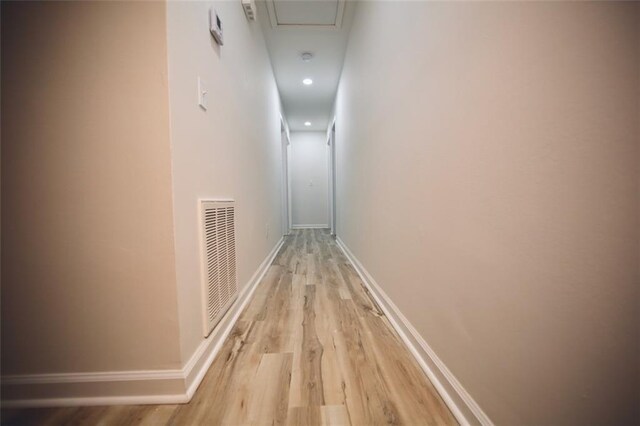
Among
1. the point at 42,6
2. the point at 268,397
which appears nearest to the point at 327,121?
the point at 42,6

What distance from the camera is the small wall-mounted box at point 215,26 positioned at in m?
1.32

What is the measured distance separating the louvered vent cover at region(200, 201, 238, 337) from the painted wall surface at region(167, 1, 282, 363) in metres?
0.04

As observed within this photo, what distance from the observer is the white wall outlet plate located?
118cm

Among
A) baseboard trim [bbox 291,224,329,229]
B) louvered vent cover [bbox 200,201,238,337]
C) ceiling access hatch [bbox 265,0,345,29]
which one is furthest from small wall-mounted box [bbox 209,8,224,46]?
baseboard trim [bbox 291,224,329,229]

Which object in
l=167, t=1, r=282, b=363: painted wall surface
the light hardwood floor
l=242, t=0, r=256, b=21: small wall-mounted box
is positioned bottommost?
the light hardwood floor

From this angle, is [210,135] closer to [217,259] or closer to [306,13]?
[217,259]

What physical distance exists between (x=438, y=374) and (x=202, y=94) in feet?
5.29

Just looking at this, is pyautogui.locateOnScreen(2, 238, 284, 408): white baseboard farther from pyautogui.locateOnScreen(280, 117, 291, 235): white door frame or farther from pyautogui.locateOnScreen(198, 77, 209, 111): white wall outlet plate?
pyautogui.locateOnScreen(280, 117, 291, 235): white door frame

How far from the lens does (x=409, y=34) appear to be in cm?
125

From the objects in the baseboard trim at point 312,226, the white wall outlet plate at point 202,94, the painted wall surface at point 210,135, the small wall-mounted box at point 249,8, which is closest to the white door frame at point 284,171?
the baseboard trim at point 312,226

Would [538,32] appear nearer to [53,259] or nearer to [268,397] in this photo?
[268,397]

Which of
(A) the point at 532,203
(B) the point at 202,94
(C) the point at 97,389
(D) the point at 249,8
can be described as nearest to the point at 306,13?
(D) the point at 249,8

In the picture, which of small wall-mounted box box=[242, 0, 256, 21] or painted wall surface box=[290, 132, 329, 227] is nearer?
small wall-mounted box box=[242, 0, 256, 21]

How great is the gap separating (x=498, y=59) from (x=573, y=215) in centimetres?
45
